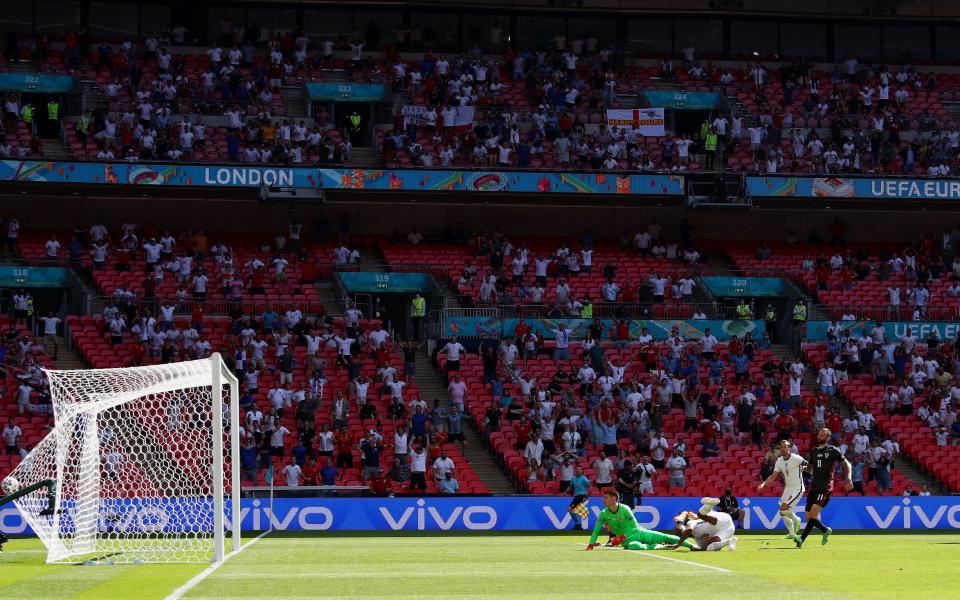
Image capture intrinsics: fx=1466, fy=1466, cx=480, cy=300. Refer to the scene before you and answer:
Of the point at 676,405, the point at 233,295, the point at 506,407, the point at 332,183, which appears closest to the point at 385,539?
the point at 506,407

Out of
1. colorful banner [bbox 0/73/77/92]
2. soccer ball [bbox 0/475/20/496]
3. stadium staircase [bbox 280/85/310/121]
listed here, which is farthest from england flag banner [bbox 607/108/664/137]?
soccer ball [bbox 0/475/20/496]

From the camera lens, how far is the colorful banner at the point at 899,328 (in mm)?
45125

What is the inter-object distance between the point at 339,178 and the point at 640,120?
1060 cm

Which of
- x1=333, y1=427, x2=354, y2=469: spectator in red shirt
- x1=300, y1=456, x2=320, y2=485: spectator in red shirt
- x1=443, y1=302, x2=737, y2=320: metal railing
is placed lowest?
x1=300, y1=456, x2=320, y2=485: spectator in red shirt

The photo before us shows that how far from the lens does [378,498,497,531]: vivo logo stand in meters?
31.0

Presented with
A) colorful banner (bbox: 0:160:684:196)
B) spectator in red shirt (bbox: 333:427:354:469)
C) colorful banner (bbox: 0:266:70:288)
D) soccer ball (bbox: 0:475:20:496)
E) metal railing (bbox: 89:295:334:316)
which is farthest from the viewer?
colorful banner (bbox: 0:160:684:196)

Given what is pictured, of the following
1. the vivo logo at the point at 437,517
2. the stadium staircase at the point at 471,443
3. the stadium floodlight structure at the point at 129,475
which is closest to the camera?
the stadium floodlight structure at the point at 129,475

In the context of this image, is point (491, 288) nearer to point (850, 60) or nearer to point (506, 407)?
point (506, 407)

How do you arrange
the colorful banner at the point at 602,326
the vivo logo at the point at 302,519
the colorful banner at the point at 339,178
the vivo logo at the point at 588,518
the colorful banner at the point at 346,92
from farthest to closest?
the colorful banner at the point at 346,92, the colorful banner at the point at 339,178, the colorful banner at the point at 602,326, the vivo logo at the point at 588,518, the vivo logo at the point at 302,519

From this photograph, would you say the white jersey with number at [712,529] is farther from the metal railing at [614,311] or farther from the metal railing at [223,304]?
the metal railing at [223,304]

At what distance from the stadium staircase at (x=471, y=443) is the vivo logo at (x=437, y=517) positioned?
13.6ft

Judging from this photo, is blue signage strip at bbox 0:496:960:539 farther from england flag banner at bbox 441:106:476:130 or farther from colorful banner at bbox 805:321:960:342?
england flag banner at bbox 441:106:476:130

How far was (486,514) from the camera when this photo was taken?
102ft

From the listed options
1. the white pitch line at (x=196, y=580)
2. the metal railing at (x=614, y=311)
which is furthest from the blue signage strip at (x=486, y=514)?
the metal railing at (x=614, y=311)
